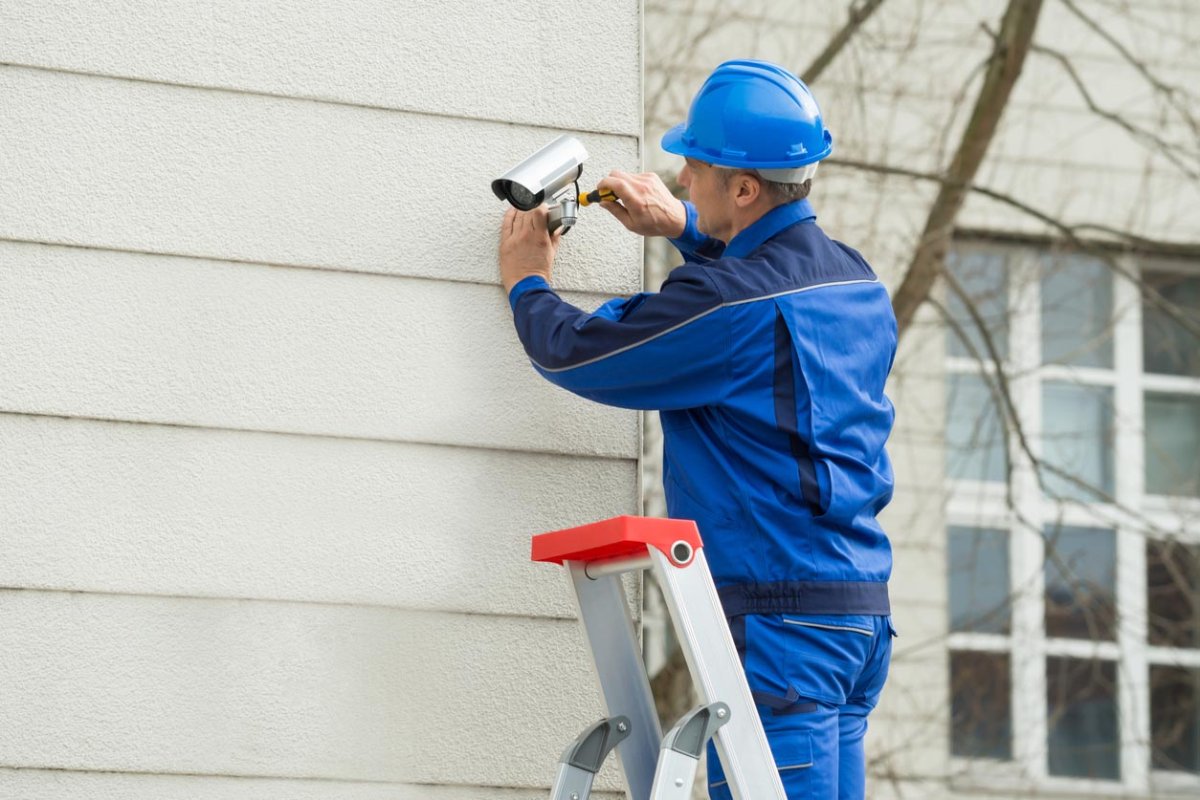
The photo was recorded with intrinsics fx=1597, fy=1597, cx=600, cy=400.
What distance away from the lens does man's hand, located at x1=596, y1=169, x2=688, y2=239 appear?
2.65 m

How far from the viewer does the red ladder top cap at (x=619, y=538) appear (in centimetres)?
205

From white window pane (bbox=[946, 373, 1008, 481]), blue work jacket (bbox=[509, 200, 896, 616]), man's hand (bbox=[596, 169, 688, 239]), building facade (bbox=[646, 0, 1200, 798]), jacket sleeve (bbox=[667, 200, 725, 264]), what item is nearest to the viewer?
blue work jacket (bbox=[509, 200, 896, 616])

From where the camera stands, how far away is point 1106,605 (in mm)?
5254

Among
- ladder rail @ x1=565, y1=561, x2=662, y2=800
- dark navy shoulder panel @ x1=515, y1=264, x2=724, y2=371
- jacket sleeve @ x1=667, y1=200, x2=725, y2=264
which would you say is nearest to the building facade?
jacket sleeve @ x1=667, y1=200, x2=725, y2=264

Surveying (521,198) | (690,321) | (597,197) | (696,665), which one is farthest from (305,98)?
(696,665)

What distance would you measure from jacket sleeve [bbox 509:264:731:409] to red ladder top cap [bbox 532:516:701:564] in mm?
279

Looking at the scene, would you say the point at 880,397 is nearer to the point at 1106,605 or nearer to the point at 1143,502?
the point at 1106,605

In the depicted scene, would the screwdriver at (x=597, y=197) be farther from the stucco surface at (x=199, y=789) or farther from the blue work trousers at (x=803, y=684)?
the stucco surface at (x=199, y=789)

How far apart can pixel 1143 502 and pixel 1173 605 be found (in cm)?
44

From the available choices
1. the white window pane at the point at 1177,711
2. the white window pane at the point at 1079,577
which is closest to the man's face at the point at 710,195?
the white window pane at the point at 1079,577

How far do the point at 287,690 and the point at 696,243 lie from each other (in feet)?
3.39

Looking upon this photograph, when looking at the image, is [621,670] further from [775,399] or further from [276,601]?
[276,601]

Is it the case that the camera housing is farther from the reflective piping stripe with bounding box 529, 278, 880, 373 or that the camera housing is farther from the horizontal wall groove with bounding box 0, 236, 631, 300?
the reflective piping stripe with bounding box 529, 278, 880, 373

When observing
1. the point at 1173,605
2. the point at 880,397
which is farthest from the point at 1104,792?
the point at 880,397
